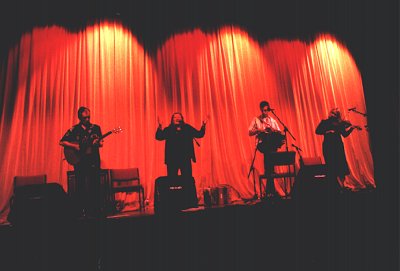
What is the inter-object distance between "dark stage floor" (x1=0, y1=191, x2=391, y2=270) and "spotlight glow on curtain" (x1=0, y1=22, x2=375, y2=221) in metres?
3.09

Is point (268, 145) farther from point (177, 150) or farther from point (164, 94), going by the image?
point (164, 94)

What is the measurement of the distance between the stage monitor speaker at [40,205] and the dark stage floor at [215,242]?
0.05 metres

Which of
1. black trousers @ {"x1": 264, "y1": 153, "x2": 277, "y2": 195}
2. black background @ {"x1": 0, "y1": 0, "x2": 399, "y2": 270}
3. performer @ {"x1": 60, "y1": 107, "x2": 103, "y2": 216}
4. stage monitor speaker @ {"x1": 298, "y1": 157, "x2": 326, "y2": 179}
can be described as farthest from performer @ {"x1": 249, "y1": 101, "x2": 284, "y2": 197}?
performer @ {"x1": 60, "y1": 107, "x2": 103, "y2": 216}

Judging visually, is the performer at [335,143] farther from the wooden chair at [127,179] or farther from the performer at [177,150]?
the wooden chair at [127,179]

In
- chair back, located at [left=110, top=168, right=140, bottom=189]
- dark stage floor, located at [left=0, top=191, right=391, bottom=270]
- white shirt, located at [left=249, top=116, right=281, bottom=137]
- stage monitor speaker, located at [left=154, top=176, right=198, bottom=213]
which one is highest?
white shirt, located at [left=249, top=116, right=281, bottom=137]

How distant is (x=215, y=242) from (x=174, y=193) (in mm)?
1560

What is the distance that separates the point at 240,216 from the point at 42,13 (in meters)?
5.96

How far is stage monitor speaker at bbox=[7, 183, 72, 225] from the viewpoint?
9.73 feet

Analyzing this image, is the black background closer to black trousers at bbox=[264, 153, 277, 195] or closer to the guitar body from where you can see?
black trousers at bbox=[264, 153, 277, 195]

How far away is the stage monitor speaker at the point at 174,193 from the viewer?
4027 mm

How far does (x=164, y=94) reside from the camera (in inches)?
261

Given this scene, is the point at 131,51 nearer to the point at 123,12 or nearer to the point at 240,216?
the point at 123,12

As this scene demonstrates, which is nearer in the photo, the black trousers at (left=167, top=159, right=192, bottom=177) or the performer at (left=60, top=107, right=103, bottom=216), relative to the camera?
the performer at (left=60, top=107, right=103, bottom=216)

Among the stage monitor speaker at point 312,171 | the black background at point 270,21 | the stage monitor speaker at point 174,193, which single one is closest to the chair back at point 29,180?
the stage monitor speaker at point 174,193
